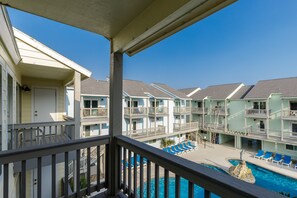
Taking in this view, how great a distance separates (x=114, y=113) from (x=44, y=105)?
5232 millimetres

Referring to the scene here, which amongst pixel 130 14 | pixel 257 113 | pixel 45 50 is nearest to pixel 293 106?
pixel 257 113

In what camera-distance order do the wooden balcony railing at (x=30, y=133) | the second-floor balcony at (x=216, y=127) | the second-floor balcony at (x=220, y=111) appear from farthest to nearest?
the second-floor balcony at (x=216, y=127)
the second-floor balcony at (x=220, y=111)
the wooden balcony railing at (x=30, y=133)

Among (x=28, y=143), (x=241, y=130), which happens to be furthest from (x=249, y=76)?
(x=28, y=143)

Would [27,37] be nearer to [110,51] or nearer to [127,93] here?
[110,51]

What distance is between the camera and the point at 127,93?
13758 mm

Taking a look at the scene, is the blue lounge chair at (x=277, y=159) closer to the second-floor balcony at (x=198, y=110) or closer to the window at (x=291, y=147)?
the window at (x=291, y=147)

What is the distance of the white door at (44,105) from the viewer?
5.96 m

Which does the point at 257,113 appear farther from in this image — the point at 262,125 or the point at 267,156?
the point at 267,156

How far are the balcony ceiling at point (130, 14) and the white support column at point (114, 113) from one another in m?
0.32

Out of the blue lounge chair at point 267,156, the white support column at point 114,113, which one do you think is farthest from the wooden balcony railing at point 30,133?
the blue lounge chair at point 267,156

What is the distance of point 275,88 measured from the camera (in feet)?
47.7

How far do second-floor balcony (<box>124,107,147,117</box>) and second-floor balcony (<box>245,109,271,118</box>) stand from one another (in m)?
10.1

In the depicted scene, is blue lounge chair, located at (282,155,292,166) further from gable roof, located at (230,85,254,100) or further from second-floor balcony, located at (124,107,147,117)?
second-floor balcony, located at (124,107,147,117)

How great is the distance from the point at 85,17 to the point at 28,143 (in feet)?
14.6
